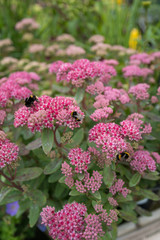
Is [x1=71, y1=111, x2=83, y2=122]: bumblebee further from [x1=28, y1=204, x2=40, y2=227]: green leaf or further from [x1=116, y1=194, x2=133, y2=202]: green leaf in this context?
[x1=28, y1=204, x2=40, y2=227]: green leaf

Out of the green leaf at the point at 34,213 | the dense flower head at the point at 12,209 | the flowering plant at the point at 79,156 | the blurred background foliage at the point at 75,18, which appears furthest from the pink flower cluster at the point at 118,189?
the blurred background foliage at the point at 75,18

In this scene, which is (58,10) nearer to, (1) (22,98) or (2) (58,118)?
(1) (22,98)

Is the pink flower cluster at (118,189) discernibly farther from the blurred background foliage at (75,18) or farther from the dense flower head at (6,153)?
the blurred background foliage at (75,18)

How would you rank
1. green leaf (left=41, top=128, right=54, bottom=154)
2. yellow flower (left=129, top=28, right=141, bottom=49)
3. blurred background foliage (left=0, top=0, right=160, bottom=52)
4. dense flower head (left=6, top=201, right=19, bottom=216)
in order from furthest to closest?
blurred background foliage (left=0, top=0, right=160, bottom=52) → yellow flower (left=129, top=28, right=141, bottom=49) → dense flower head (left=6, top=201, right=19, bottom=216) → green leaf (left=41, top=128, right=54, bottom=154)

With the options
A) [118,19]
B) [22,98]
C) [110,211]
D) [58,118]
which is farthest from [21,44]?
[110,211]

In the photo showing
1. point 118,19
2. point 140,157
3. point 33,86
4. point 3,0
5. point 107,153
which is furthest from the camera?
point 3,0

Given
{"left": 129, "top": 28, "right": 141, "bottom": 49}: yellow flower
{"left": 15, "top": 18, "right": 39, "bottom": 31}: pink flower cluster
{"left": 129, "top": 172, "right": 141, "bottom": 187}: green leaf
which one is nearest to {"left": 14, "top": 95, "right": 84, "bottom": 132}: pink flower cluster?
{"left": 129, "top": 172, "right": 141, "bottom": 187}: green leaf

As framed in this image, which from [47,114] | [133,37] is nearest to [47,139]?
[47,114]
